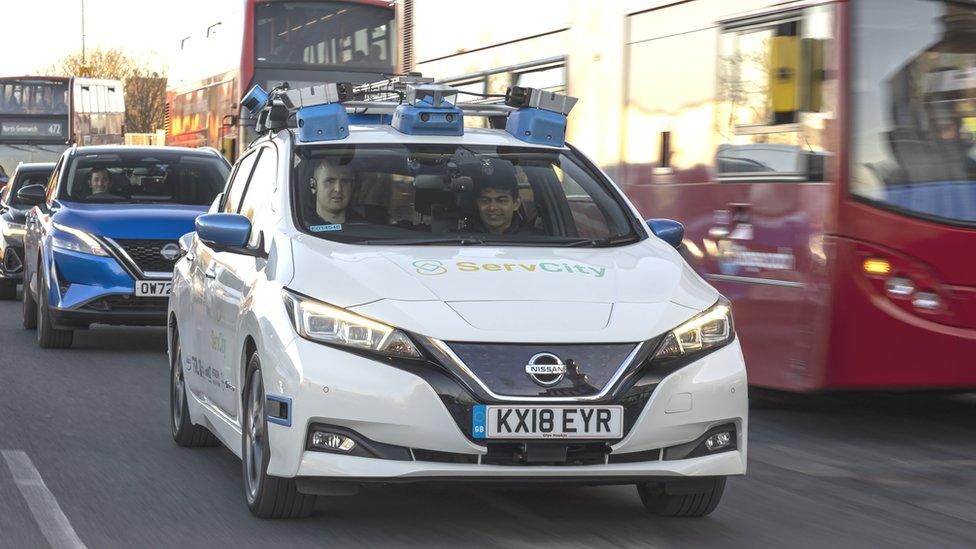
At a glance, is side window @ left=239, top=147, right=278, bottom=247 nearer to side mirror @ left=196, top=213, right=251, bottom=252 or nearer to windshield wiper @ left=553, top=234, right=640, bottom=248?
side mirror @ left=196, top=213, right=251, bottom=252

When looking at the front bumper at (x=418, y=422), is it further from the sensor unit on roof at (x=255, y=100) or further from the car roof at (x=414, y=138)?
the sensor unit on roof at (x=255, y=100)

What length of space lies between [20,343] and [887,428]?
310 inches

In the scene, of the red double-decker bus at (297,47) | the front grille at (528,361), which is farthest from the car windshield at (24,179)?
the front grille at (528,361)

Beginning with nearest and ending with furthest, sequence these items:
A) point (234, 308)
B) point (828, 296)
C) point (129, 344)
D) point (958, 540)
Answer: point (958, 540)
point (234, 308)
point (828, 296)
point (129, 344)

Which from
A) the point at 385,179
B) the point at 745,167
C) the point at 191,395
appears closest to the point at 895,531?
the point at 385,179

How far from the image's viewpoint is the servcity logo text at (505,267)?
22.4 ft

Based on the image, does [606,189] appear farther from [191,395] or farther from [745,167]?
[745,167]

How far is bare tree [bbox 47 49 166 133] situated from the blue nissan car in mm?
95056

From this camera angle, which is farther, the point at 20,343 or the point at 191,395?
the point at 20,343

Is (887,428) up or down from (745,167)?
down

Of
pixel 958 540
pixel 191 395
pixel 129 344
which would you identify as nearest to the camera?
pixel 958 540

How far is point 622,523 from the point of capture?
22.8 ft

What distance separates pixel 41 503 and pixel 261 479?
1125 millimetres

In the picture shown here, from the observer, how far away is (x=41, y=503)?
7.43 m
